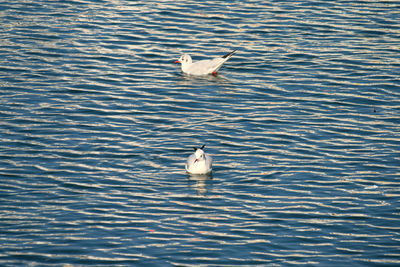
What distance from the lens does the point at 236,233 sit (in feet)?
43.4

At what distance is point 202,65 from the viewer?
23203 mm

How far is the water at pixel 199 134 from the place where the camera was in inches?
512

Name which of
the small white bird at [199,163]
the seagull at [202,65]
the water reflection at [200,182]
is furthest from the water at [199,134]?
the seagull at [202,65]

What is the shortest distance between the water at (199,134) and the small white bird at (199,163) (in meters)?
0.23

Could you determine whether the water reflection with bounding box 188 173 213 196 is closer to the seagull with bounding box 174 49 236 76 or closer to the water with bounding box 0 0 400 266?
the water with bounding box 0 0 400 266


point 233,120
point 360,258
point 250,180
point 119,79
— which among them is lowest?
point 360,258

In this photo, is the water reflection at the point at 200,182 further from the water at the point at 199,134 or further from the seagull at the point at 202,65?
the seagull at the point at 202,65

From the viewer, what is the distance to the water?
12992 millimetres

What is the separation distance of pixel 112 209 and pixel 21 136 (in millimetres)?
4753

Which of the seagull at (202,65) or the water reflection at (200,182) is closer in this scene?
the water reflection at (200,182)

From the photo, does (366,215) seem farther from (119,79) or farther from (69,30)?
(69,30)

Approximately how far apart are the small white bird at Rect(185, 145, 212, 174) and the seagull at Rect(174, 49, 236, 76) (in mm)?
7625

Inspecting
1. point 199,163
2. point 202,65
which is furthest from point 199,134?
point 202,65

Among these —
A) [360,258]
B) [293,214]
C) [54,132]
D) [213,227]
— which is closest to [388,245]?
[360,258]
